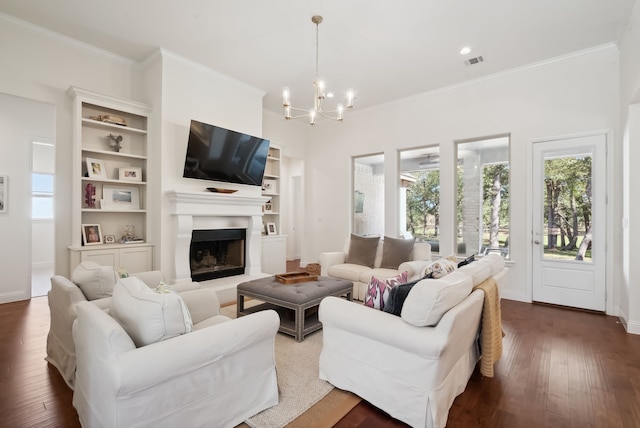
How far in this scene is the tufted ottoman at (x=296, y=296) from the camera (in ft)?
9.58

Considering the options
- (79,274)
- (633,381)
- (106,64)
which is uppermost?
(106,64)

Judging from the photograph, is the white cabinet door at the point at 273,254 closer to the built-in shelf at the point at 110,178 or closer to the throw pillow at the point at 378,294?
the built-in shelf at the point at 110,178

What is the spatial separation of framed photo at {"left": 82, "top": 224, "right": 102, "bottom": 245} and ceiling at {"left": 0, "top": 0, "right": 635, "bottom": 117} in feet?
7.55

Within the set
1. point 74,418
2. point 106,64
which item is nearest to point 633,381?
point 74,418

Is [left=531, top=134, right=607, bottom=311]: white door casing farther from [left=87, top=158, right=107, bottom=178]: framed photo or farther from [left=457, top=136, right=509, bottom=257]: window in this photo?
[left=87, top=158, right=107, bottom=178]: framed photo

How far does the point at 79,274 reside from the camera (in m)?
2.37

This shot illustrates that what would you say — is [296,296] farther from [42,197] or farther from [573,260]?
[42,197]

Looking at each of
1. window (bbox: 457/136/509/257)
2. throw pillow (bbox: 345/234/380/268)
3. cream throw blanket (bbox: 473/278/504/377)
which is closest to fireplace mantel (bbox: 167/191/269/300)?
throw pillow (bbox: 345/234/380/268)

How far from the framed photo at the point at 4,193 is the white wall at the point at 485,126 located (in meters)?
4.99

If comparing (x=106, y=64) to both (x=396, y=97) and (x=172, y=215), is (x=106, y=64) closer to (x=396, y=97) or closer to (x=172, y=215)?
(x=172, y=215)

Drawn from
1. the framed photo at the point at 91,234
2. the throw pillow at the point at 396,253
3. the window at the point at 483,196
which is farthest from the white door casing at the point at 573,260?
the framed photo at the point at 91,234

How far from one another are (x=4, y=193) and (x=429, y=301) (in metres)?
5.89

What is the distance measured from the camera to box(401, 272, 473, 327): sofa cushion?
1.75 metres

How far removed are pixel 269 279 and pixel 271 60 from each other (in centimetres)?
290
